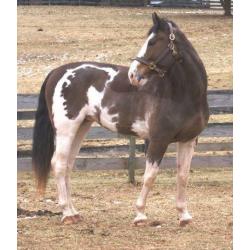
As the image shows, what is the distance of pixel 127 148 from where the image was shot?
861cm

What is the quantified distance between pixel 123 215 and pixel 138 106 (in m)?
1.14

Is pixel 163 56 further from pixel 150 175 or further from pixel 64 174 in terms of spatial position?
pixel 64 174

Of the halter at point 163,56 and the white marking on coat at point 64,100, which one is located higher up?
the halter at point 163,56

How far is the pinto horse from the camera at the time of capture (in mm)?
5742

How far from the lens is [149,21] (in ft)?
87.6

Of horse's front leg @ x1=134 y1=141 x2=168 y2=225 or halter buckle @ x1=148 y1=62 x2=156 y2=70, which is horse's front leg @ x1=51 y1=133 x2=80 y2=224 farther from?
halter buckle @ x1=148 y1=62 x2=156 y2=70

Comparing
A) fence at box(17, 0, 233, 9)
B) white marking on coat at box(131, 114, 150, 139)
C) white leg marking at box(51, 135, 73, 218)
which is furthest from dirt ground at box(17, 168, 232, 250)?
fence at box(17, 0, 233, 9)

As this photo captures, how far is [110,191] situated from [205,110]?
84.6 inches

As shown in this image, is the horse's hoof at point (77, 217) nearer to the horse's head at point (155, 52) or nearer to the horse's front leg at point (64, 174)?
the horse's front leg at point (64, 174)

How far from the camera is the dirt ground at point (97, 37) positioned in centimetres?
1806

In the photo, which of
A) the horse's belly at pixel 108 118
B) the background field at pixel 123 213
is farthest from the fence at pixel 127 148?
the horse's belly at pixel 108 118

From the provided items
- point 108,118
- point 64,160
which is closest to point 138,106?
point 108,118

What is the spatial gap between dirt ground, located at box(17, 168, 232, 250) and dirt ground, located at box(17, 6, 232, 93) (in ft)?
22.1
